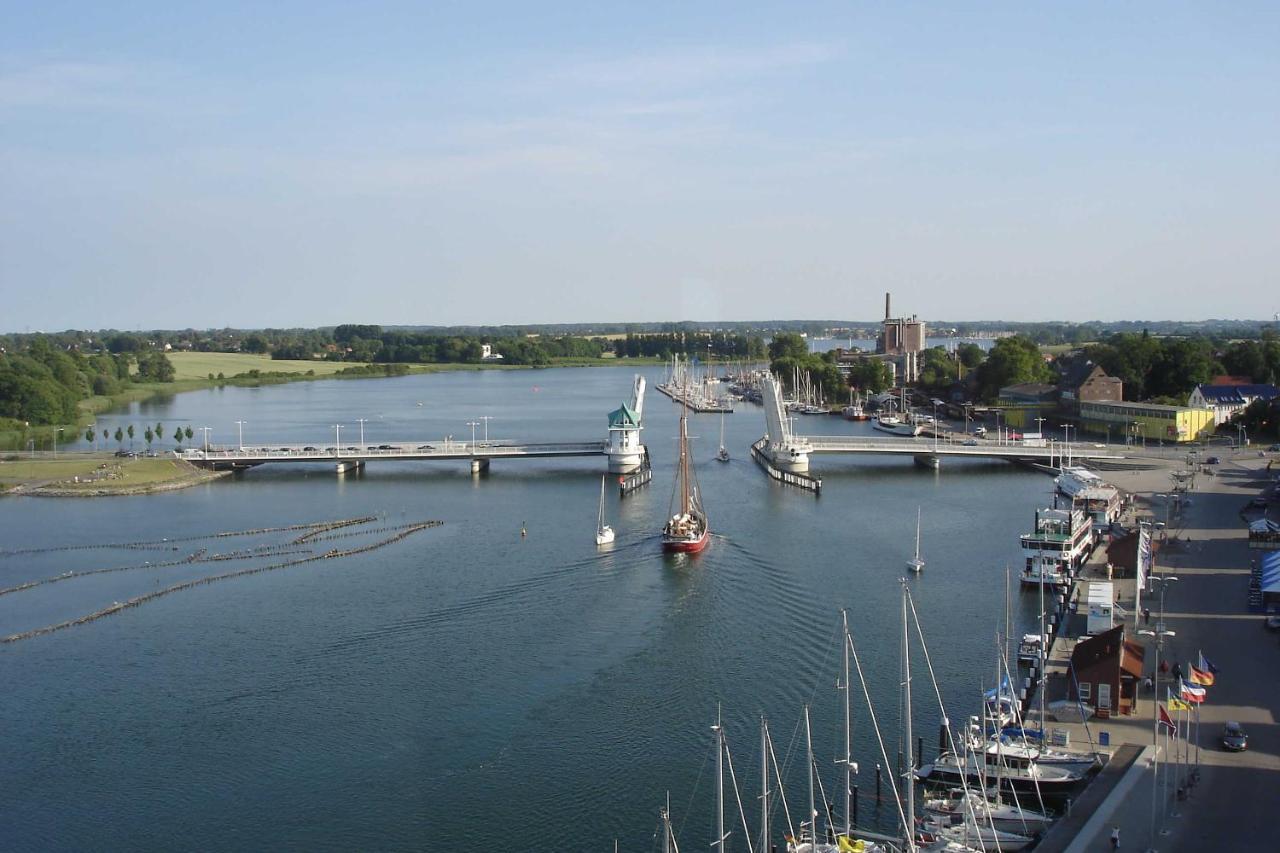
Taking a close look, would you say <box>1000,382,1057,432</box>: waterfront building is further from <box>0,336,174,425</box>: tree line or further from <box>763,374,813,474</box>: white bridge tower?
<box>0,336,174,425</box>: tree line

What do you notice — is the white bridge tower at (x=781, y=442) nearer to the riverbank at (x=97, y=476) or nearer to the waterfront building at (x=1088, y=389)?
the waterfront building at (x=1088, y=389)

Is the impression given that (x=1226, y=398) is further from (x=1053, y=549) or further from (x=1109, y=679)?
(x=1109, y=679)

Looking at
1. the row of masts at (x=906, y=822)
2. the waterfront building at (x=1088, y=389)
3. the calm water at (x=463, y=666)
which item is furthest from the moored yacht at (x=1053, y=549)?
the waterfront building at (x=1088, y=389)

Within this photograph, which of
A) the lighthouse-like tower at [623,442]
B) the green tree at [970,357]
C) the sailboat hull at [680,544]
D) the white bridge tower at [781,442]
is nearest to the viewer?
the sailboat hull at [680,544]

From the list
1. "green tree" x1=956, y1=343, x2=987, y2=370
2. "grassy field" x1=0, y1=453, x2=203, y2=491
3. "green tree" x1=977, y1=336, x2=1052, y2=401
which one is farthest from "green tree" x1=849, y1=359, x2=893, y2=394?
"grassy field" x1=0, y1=453, x2=203, y2=491

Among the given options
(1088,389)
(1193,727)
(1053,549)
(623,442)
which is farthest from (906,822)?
(1088,389)

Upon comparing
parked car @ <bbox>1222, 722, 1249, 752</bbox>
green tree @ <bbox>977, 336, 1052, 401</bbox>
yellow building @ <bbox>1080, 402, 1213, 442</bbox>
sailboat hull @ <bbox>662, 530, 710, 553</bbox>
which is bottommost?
parked car @ <bbox>1222, 722, 1249, 752</bbox>
